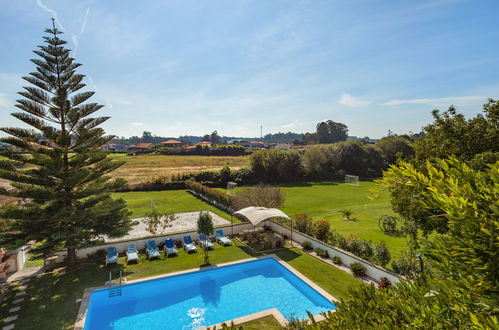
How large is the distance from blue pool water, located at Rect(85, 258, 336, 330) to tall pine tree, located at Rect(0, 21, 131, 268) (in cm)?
321

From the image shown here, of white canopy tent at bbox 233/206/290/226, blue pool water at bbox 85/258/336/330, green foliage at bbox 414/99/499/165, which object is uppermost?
green foliage at bbox 414/99/499/165

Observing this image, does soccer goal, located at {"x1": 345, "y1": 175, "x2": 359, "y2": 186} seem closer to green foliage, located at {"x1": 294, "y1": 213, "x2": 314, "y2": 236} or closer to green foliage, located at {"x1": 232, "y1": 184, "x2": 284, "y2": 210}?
green foliage, located at {"x1": 232, "y1": 184, "x2": 284, "y2": 210}

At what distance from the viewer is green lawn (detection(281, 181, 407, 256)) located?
51.4ft

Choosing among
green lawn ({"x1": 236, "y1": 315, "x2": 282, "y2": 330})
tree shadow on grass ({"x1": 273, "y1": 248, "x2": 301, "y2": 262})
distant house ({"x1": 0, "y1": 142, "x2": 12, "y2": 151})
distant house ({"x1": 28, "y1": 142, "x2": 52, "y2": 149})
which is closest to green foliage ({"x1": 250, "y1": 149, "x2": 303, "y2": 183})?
A: tree shadow on grass ({"x1": 273, "y1": 248, "x2": 301, "y2": 262})

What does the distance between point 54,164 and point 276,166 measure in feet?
102

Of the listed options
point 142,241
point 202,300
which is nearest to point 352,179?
point 142,241

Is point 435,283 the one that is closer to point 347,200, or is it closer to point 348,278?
point 348,278

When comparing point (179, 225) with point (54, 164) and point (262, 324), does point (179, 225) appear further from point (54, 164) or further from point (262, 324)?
point (262, 324)

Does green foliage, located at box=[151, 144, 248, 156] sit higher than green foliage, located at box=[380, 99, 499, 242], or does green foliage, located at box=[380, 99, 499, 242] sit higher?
green foliage, located at box=[151, 144, 248, 156]

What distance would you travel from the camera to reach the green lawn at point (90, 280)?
27.1 feet

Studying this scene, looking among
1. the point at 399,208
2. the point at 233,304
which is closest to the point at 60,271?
the point at 233,304

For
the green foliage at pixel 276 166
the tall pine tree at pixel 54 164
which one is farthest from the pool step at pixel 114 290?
the green foliage at pixel 276 166

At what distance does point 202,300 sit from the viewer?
9.55m

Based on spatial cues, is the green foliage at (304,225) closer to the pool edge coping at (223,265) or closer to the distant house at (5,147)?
the pool edge coping at (223,265)
